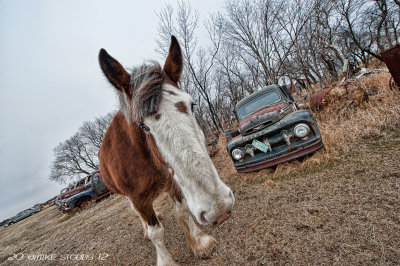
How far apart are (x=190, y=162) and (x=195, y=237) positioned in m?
1.79

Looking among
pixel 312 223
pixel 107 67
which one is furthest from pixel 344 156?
pixel 107 67

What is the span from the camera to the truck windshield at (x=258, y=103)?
4.78 meters

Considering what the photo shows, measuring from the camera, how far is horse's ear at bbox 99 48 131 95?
5.17 ft

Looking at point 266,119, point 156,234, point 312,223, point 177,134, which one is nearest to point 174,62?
point 177,134

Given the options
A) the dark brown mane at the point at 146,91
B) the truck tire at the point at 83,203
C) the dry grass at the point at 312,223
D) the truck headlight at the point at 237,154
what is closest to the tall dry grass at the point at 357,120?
the dry grass at the point at 312,223

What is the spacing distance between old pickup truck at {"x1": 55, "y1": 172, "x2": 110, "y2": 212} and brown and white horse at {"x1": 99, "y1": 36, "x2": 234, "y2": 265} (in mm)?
10385

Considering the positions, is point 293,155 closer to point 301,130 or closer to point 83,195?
point 301,130

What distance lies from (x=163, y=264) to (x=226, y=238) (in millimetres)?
930

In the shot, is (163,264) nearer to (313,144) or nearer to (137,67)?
(137,67)

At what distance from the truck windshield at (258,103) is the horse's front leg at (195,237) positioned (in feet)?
11.7

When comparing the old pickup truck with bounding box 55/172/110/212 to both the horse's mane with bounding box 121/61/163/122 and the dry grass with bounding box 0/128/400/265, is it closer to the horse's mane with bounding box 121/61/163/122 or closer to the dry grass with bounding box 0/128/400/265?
the dry grass with bounding box 0/128/400/265

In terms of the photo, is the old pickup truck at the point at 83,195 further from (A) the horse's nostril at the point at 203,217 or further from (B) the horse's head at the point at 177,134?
(A) the horse's nostril at the point at 203,217

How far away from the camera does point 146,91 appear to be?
146 centimetres

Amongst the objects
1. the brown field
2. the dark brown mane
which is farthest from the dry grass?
the dark brown mane
